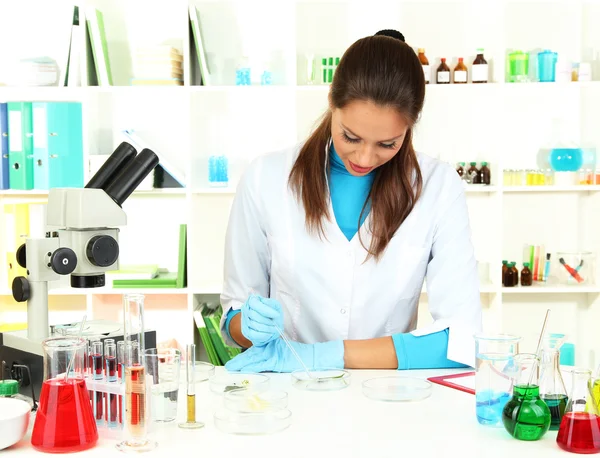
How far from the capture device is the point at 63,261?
1.31 meters

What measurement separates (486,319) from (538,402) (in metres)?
2.32

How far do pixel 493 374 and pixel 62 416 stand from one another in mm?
689

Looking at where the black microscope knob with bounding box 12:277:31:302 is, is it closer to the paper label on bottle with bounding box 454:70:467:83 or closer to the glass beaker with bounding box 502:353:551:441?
the glass beaker with bounding box 502:353:551:441

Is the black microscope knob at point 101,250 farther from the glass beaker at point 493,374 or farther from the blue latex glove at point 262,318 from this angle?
the glass beaker at point 493,374

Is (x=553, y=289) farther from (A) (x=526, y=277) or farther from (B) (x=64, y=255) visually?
(B) (x=64, y=255)

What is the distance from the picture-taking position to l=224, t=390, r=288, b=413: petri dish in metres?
1.28

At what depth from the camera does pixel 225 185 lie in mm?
3445

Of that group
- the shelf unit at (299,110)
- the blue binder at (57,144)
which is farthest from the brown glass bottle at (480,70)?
the blue binder at (57,144)

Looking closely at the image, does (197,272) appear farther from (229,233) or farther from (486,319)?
(229,233)

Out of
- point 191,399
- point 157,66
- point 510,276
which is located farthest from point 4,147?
point 191,399

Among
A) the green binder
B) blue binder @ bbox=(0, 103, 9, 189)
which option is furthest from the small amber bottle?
blue binder @ bbox=(0, 103, 9, 189)

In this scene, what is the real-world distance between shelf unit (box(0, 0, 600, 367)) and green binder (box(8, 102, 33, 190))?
23 cm

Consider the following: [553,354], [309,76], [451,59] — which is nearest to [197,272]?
[309,76]

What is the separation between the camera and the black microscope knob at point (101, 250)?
4.38ft
